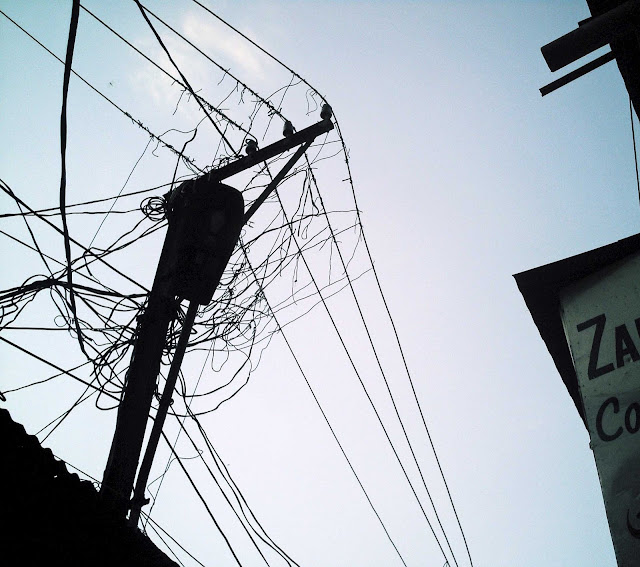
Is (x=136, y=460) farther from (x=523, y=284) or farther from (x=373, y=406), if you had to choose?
(x=523, y=284)

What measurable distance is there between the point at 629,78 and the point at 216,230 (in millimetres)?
3138

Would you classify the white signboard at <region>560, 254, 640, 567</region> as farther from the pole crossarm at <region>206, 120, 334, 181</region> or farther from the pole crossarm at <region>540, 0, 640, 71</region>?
the pole crossarm at <region>206, 120, 334, 181</region>

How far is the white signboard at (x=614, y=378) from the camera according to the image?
331cm

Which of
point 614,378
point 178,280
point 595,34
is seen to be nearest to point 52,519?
point 178,280

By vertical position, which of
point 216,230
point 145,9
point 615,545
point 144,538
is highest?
point 145,9

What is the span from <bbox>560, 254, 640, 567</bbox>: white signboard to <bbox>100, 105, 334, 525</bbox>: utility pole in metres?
2.71

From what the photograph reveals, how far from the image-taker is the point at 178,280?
4031 mm

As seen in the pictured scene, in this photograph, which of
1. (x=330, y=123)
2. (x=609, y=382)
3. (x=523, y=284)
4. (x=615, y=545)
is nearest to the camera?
(x=615, y=545)

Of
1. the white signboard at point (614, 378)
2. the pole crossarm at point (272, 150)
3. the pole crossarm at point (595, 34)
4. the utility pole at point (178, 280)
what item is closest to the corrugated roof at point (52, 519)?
the utility pole at point (178, 280)

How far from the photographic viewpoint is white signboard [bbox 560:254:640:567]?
3.31 metres

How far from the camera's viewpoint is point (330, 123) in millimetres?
4648

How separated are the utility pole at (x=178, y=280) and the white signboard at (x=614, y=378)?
2.71 meters

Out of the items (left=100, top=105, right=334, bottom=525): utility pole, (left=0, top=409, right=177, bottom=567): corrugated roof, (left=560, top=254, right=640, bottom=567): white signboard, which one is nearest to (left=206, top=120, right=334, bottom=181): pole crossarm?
(left=100, top=105, right=334, bottom=525): utility pole

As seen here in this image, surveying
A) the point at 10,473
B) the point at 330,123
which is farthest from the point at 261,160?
the point at 10,473
